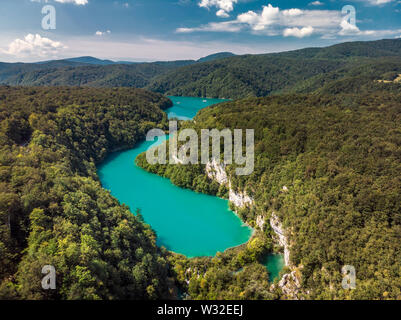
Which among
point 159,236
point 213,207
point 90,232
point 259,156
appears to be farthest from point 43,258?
point 259,156

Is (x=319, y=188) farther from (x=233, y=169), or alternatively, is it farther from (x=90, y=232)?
(x=90, y=232)

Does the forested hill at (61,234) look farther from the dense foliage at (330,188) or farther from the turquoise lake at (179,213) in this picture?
the dense foliage at (330,188)

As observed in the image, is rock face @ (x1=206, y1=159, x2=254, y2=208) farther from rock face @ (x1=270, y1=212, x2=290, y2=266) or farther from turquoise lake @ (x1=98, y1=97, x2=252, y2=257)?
rock face @ (x1=270, y1=212, x2=290, y2=266)

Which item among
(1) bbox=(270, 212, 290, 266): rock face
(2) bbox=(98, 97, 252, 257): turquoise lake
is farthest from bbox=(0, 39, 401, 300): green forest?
(2) bbox=(98, 97, 252, 257): turquoise lake

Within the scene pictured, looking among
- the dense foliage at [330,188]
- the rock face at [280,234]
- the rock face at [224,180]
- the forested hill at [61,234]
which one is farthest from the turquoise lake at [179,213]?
the rock face at [280,234]

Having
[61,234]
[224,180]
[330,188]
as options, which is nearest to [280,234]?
[330,188]

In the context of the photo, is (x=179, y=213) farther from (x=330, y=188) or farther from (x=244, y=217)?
(x=330, y=188)
